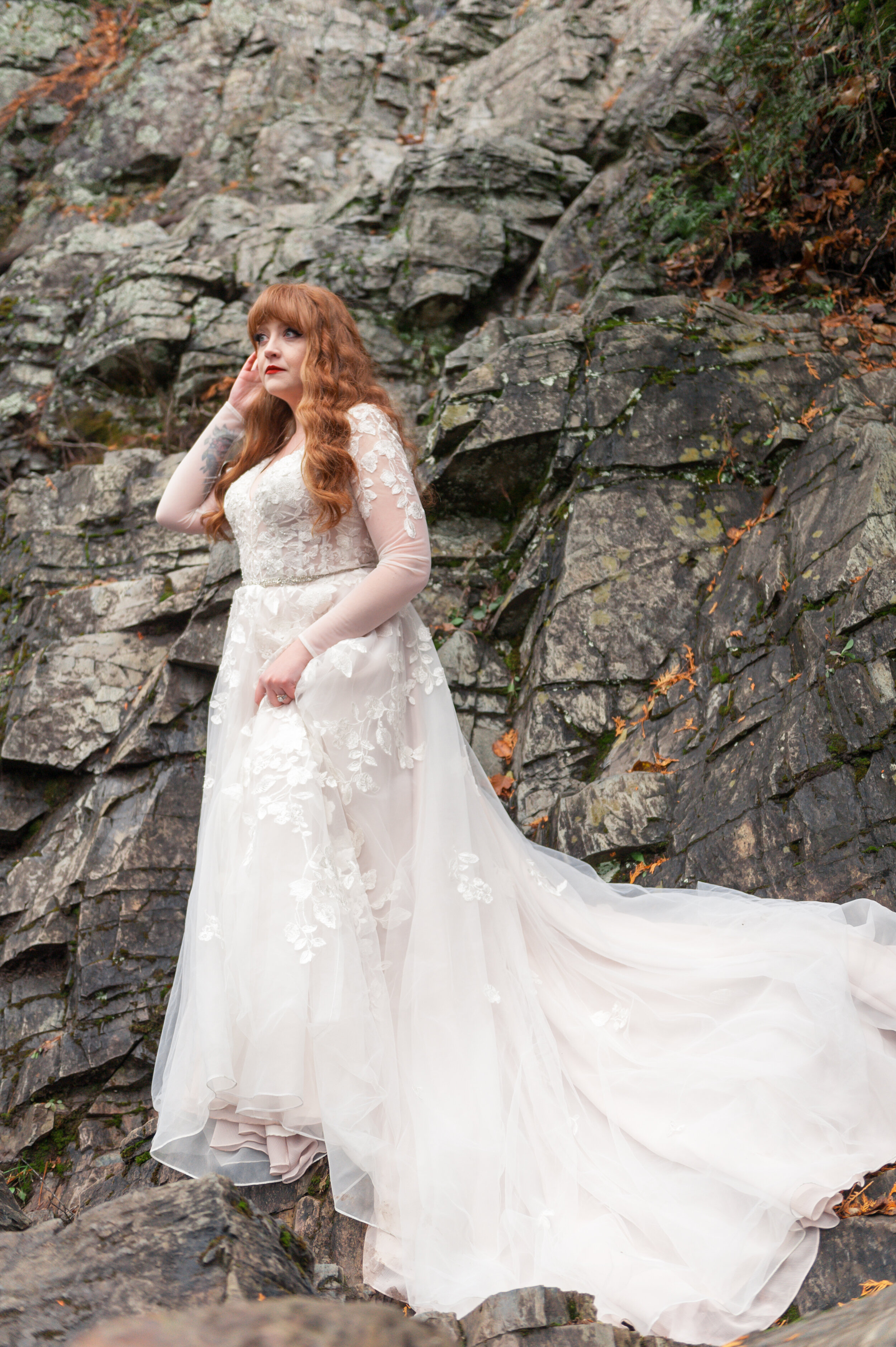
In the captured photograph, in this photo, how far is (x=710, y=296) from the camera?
22.1 ft

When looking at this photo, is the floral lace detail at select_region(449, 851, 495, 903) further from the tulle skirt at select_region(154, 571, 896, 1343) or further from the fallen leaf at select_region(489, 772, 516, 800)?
the fallen leaf at select_region(489, 772, 516, 800)

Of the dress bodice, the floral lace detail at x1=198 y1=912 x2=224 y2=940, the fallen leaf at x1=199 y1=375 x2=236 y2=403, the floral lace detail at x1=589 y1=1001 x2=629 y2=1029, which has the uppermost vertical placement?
the fallen leaf at x1=199 y1=375 x2=236 y2=403

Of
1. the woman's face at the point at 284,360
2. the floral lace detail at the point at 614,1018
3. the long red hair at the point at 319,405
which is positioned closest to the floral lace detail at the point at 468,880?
the floral lace detail at the point at 614,1018

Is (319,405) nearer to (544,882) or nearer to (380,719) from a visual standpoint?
(380,719)

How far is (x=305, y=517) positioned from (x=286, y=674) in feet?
2.22

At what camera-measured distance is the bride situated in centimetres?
255

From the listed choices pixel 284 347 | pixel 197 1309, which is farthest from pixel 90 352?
pixel 197 1309

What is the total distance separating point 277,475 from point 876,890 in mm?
2748

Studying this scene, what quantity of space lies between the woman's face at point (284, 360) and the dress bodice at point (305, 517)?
1.04ft

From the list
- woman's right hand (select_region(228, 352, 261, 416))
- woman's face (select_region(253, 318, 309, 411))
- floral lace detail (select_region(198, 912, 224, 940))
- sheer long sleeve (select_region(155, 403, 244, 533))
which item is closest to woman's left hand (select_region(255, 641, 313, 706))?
floral lace detail (select_region(198, 912, 224, 940))

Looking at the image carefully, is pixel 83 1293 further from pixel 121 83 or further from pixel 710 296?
pixel 121 83

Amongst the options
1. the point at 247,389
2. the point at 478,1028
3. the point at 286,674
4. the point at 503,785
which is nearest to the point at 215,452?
the point at 247,389

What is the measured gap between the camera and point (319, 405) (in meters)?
3.77

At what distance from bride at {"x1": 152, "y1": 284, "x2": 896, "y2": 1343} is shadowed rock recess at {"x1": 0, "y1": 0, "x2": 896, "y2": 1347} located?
8.8 inches
